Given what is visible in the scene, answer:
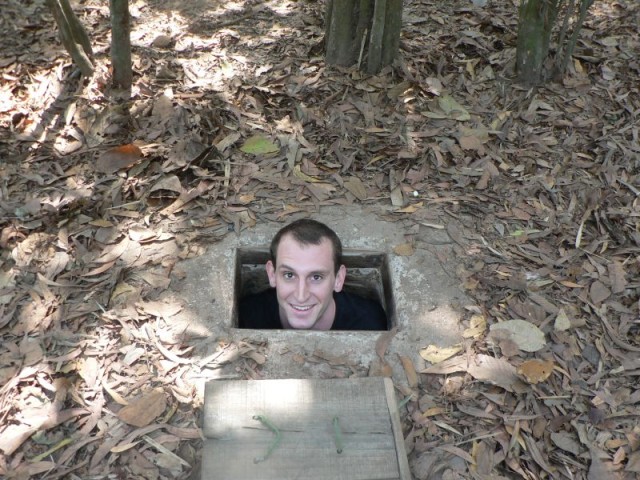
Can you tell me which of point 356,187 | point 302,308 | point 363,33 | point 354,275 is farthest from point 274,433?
point 363,33

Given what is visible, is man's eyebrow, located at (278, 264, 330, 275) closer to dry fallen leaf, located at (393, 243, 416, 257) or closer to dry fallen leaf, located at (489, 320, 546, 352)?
dry fallen leaf, located at (393, 243, 416, 257)

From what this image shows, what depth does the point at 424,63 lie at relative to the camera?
4.99m

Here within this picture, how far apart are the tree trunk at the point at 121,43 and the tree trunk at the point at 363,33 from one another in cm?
165

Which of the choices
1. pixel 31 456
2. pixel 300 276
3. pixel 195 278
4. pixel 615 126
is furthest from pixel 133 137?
pixel 615 126

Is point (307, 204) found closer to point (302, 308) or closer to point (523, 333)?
point (302, 308)

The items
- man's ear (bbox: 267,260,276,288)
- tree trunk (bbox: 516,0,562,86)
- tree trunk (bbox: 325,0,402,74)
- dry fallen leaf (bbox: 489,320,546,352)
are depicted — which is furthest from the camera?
tree trunk (bbox: 325,0,402,74)

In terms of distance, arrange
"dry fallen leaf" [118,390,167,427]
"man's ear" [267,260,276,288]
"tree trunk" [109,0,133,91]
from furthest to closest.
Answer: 1. "tree trunk" [109,0,133,91]
2. "man's ear" [267,260,276,288]
3. "dry fallen leaf" [118,390,167,427]

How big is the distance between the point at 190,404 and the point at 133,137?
2.31m

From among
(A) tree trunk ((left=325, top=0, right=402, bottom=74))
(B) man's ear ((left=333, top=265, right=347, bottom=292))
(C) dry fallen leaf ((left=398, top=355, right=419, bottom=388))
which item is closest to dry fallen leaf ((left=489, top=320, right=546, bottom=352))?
(C) dry fallen leaf ((left=398, top=355, right=419, bottom=388))

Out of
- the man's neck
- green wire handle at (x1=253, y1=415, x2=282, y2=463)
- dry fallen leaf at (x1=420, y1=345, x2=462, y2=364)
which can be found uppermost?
green wire handle at (x1=253, y1=415, x2=282, y2=463)

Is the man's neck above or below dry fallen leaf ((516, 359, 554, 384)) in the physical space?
below

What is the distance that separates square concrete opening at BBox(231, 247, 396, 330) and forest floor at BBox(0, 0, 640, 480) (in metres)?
0.24

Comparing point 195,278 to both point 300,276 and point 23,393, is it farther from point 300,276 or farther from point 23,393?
point 23,393

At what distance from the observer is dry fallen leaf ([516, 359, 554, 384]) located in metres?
3.03
